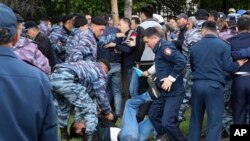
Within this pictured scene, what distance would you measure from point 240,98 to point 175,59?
110cm

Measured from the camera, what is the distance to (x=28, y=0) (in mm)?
21344

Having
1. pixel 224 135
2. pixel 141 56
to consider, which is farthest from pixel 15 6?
pixel 224 135

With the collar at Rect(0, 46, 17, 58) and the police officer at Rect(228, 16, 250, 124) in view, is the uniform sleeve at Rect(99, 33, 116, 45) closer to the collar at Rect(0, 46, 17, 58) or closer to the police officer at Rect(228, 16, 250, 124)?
the police officer at Rect(228, 16, 250, 124)

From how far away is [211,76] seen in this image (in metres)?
6.99

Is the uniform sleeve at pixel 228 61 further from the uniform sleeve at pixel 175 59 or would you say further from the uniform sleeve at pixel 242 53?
the uniform sleeve at pixel 175 59

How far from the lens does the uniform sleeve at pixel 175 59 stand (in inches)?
279

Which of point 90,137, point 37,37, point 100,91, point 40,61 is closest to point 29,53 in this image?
point 40,61

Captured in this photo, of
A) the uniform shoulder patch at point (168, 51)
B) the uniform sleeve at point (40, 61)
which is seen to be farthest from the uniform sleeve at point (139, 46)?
the uniform sleeve at point (40, 61)

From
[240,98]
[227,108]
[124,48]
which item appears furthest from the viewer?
[124,48]

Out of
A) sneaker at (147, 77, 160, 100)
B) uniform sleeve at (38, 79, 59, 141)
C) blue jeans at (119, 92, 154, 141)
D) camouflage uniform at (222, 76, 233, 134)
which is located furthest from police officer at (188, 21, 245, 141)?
uniform sleeve at (38, 79, 59, 141)

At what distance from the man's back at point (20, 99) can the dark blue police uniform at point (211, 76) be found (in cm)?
442

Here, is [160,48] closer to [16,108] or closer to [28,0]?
[16,108]

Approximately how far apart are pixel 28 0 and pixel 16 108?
19.1m

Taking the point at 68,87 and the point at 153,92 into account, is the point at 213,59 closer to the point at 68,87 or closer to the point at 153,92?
the point at 153,92
